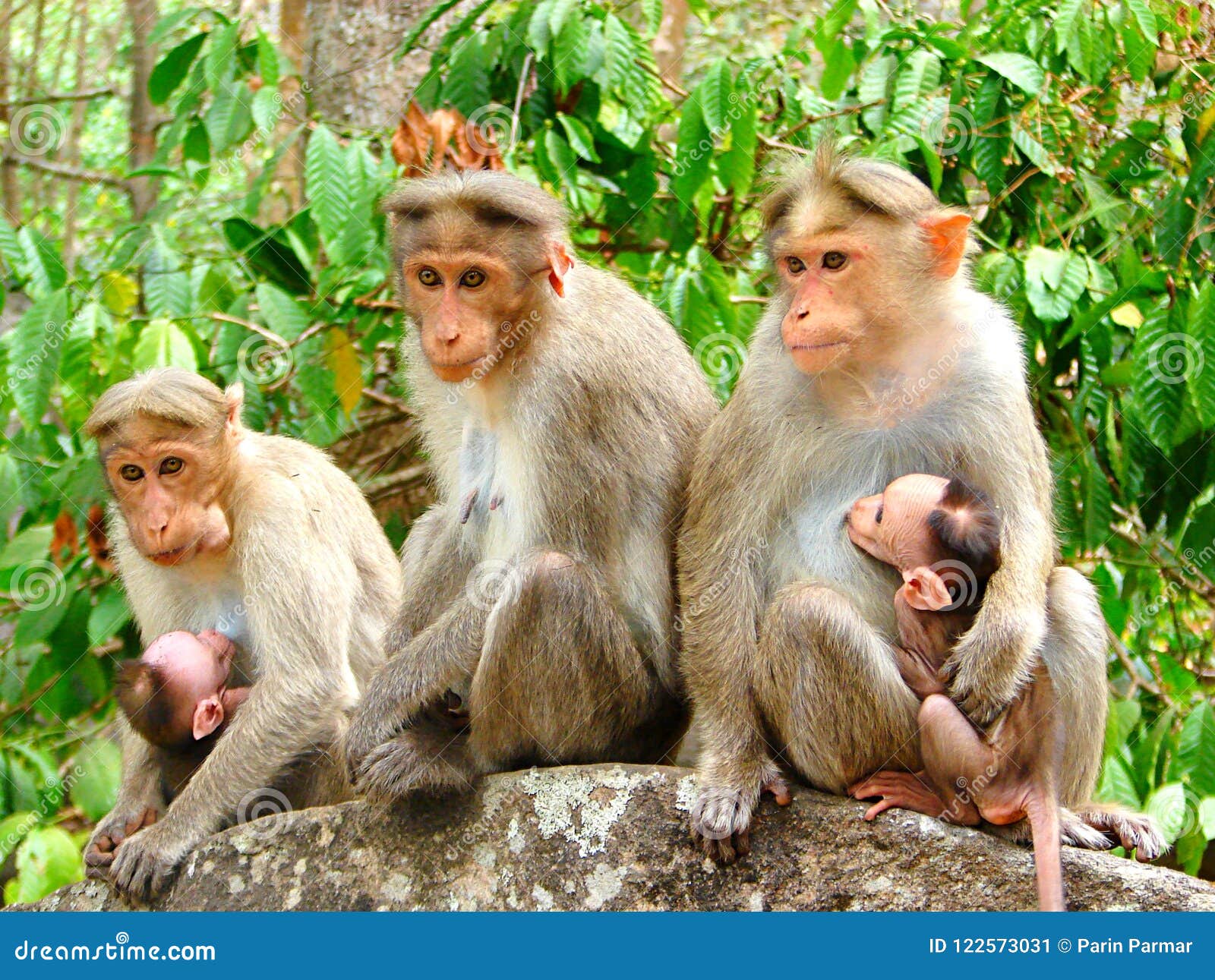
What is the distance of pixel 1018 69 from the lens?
5.86 metres

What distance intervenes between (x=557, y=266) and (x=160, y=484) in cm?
173

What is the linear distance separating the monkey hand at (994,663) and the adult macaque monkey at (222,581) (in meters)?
2.48

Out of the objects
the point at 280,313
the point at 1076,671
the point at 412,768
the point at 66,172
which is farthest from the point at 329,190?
the point at 66,172

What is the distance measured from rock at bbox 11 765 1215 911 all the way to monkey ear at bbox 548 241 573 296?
5.70 ft

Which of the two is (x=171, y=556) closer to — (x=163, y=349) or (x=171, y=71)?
(x=163, y=349)

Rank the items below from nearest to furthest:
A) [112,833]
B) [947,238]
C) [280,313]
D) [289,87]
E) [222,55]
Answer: [947,238], [112,833], [280,313], [222,55], [289,87]

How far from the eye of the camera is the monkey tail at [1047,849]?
12.7ft

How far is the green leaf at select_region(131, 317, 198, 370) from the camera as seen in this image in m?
5.84

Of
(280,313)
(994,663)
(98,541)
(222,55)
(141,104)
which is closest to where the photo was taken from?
(994,663)

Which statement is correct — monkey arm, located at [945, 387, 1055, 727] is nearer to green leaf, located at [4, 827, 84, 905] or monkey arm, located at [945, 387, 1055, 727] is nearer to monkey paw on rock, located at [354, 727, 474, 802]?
monkey paw on rock, located at [354, 727, 474, 802]

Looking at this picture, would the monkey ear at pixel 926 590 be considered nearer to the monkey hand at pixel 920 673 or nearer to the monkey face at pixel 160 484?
the monkey hand at pixel 920 673

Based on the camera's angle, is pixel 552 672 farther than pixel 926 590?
Yes

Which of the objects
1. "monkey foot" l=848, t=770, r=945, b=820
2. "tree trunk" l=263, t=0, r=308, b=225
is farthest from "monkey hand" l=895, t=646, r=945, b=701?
"tree trunk" l=263, t=0, r=308, b=225

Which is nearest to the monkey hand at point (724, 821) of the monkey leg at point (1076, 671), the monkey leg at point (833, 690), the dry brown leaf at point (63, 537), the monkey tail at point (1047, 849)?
the monkey leg at point (833, 690)
